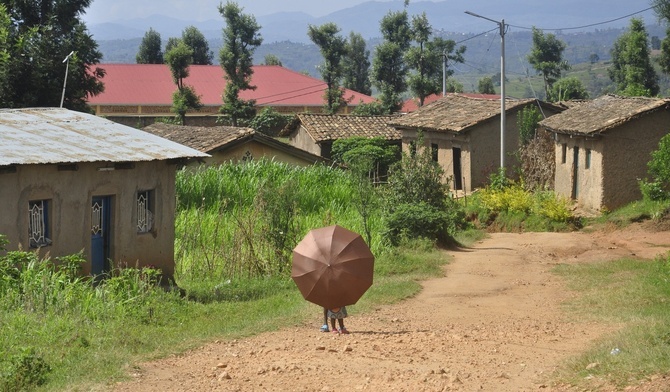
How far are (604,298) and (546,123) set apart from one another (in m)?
16.6

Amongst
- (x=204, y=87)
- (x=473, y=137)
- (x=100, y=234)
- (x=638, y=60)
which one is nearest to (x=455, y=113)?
(x=473, y=137)

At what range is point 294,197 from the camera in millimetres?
21562

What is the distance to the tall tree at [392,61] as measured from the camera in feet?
230

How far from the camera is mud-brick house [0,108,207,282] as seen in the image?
52.2 feet

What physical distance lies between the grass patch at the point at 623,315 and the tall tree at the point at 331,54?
153 ft

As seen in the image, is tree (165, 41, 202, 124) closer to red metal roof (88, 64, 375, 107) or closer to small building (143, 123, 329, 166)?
red metal roof (88, 64, 375, 107)

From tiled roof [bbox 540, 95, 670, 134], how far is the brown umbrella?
17315 mm

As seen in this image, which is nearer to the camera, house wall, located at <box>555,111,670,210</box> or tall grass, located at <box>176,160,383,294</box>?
tall grass, located at <box>176,160,383,294</box>

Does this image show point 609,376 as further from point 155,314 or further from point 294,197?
point 294,197

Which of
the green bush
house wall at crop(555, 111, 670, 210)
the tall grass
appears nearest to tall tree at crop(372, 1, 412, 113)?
house wall at crop(555, 111, 670, 210)

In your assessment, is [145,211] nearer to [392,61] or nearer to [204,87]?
[392,61]

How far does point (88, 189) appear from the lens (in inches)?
682

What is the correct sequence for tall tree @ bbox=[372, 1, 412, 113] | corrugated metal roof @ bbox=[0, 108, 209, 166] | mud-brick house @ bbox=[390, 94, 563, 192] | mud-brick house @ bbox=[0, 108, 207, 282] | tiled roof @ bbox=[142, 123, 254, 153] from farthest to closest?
1. tall tree @ bbox=[372, 1, 412, 113]
2. mud-brick house @ bbox=[390, 94, 563, 192]
3. tiled roof @ bbox=[142, 123, 254, 153]
4. mud-brick house @ bbox=[0, 108, 207, 282]
5. corrugated metal roof @ bbox=[0, 108, 209, 166]

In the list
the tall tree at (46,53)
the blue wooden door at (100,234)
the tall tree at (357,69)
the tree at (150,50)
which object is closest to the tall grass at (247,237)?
the blue wooden door at (100,234)
